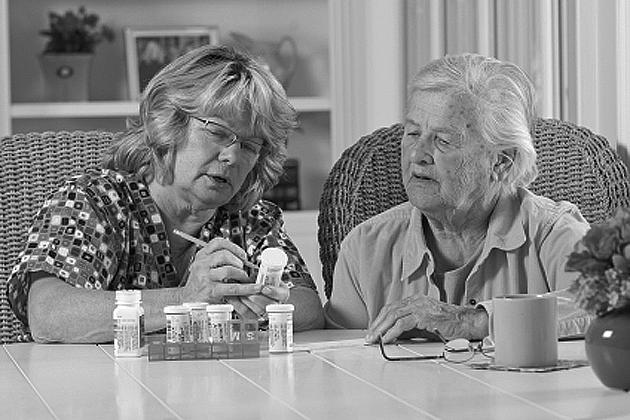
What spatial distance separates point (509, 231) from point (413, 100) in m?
0.30

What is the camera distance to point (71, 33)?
4.57 metres

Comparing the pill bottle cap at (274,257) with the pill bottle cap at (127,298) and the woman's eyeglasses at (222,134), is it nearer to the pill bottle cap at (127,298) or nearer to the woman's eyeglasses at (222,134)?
the pill bottle cap at (127,298)

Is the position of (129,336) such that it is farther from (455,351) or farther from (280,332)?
(455,351)

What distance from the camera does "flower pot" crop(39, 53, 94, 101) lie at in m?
4.57

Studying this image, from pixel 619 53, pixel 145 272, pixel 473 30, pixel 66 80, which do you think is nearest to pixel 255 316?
pixel 145 272

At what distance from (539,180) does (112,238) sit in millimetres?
949

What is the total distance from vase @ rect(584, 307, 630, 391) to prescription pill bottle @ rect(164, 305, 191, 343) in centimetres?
68

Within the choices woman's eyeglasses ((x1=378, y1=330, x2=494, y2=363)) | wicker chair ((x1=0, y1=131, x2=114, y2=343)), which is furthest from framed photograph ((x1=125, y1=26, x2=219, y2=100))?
woman's eyeglasses ((x1=378, y1=330, x2=494, y2=363))

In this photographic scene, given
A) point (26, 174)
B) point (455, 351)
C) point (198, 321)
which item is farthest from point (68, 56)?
point (455, 351)

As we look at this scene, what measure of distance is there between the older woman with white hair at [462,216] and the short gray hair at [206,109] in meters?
0.26

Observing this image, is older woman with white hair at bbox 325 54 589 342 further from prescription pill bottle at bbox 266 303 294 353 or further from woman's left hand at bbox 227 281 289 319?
prescription pill bottle at bbox 266 303 294 353

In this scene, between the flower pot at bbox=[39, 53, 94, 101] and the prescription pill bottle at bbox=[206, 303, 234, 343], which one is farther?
the flower pot at bbox=[39, 53, 94, 101]

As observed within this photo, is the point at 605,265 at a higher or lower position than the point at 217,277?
higher

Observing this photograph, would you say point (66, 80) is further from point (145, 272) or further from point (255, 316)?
point (255, 316)
